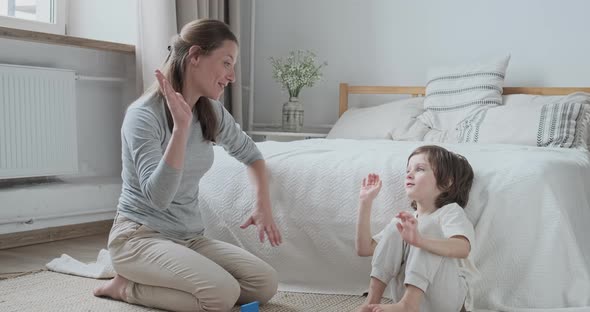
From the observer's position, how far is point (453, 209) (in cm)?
187

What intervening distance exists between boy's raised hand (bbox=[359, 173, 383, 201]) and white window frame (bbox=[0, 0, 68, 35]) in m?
2.11

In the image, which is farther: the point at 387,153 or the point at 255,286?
the point at 387,153

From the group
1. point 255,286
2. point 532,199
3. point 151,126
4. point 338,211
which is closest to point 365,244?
point 338,211

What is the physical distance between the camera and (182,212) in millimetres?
2043

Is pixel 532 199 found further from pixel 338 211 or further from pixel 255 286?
pixel 255 286

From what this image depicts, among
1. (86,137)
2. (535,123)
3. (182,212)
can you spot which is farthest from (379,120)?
(182,212)

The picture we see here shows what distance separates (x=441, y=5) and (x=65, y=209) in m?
2.20

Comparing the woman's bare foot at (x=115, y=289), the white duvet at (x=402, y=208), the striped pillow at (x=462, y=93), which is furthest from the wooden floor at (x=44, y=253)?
the striped pillow at (x=462, y=93)

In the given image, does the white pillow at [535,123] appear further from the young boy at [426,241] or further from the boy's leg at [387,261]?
the boy's leg at [387,261]

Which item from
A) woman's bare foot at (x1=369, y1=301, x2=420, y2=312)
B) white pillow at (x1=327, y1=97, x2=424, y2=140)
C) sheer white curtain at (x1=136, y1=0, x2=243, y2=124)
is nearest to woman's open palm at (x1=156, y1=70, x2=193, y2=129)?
woman's bare foot at (x1=369, y1=301, x2=420, y2=312)

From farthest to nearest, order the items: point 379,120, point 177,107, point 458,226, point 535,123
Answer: point 379,120 → point 535,123 → point 458,226 → point 177,107

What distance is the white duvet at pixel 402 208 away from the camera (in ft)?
6.17

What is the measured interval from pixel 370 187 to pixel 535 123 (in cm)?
123

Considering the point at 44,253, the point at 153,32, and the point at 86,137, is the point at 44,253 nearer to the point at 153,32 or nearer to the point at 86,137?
the point at 86,137
